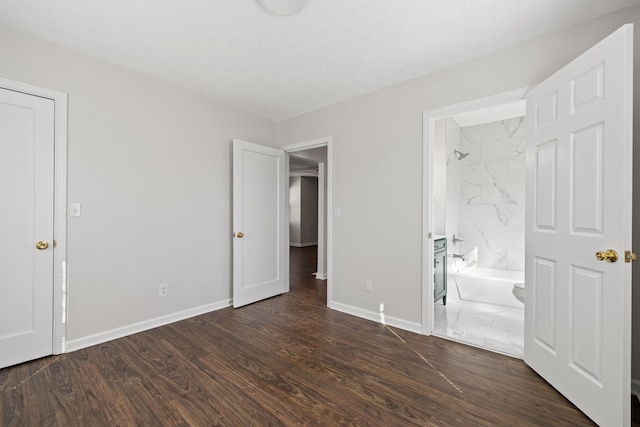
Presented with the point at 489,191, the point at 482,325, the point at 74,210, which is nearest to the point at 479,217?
the point at 489,191

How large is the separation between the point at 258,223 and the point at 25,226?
2143mm

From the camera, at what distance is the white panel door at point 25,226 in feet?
6.94

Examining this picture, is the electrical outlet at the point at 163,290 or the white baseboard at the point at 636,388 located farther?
the electrical outlet at the point at 163,290

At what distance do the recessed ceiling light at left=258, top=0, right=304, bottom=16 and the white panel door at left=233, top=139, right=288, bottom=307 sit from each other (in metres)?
1.81

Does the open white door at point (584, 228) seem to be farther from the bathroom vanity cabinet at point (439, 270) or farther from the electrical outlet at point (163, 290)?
the electrical outlet at point (163, 290)

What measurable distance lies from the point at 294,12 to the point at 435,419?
2670mm

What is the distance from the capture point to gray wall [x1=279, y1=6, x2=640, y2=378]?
2242 millimetres

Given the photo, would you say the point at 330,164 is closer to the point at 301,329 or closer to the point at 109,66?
the point at 301,329

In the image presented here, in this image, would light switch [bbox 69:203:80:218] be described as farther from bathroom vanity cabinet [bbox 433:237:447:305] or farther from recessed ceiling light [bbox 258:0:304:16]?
bathroom vanity cabinet [bbox 433:237:447:305]

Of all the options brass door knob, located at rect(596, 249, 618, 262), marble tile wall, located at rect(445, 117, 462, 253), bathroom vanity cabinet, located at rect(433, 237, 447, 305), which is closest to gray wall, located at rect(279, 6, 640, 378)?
bathroom vanity cabinet, located at rect(433, 237, 447, 305)

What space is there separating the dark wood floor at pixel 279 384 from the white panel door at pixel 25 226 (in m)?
0.22

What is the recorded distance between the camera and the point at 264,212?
151 inches

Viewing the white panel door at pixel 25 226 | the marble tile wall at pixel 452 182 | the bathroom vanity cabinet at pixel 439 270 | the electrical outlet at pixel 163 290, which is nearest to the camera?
the white panel door at pixel 25 226

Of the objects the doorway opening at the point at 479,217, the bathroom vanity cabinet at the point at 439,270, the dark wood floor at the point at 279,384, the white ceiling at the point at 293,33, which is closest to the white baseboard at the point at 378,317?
the dark wood floor at the point at 279,384
